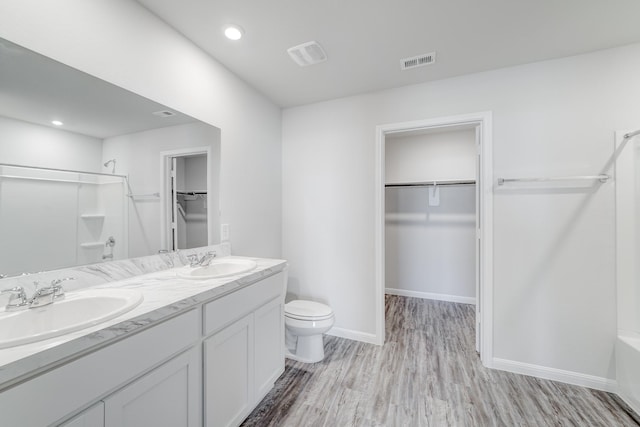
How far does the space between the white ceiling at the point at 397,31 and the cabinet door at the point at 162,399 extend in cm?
191

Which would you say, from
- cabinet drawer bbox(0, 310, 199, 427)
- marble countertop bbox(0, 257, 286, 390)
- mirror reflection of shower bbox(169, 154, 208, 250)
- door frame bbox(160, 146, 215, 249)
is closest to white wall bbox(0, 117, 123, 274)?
marble countertop bbox(0, 257, 286, 390)

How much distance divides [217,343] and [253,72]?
6.77 feet

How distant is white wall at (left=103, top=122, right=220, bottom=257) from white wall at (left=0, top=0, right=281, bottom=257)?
0.70 ft

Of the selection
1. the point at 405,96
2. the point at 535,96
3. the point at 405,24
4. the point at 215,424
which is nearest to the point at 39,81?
the point at 215,424

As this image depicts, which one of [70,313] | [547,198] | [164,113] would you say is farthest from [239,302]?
[547,198]

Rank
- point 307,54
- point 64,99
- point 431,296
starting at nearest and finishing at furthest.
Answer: point 64,99, point 307,54, point 431,296

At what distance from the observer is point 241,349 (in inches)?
59.1

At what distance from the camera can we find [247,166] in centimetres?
237

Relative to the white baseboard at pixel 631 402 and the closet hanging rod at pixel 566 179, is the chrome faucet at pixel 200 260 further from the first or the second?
the white baseboard at pixel 631 402

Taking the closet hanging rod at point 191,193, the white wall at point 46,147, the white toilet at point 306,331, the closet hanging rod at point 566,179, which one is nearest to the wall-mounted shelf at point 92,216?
the white wall at point 46,147

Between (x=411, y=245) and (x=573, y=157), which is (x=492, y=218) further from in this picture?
(x=411, y=245)

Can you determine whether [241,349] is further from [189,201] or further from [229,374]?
[189,201]

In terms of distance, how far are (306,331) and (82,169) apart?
185 cm

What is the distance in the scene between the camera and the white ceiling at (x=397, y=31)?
4.96ft
